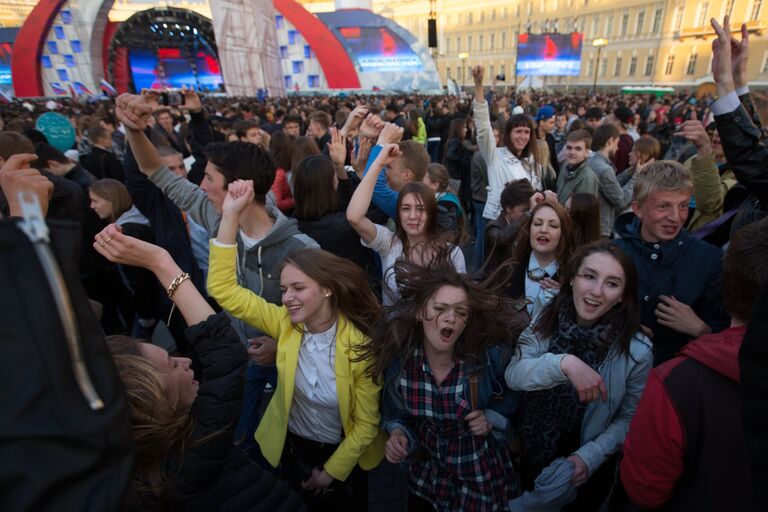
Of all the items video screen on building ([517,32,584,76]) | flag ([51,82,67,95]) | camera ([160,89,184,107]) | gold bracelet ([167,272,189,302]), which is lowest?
gold bracelet ([167,272,189,302])

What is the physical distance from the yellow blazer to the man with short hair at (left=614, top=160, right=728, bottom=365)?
1.55 meters

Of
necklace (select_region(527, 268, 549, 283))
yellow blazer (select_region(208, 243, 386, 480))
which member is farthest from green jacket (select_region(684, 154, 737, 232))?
yellow blazer (select_region(208, 243, 386, 480))

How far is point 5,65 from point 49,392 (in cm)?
4042

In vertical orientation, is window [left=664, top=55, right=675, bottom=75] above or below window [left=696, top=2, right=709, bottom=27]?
below

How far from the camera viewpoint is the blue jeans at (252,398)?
252 centimetres

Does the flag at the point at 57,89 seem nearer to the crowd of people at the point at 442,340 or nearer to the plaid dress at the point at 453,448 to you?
the crowd of people at the point at 442,340

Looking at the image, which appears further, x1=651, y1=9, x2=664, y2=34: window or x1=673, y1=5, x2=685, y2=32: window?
x1=651, y1=9, x2=664, y2=34: window

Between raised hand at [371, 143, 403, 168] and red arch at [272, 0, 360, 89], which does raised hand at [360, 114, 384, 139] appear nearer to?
raised hand at [371, 143, 403, 168]

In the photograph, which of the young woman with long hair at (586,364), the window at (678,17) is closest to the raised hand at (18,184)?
the young woman with long hair at (586,364)

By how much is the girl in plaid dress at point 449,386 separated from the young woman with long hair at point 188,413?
672 mm

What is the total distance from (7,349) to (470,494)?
196 centimetres

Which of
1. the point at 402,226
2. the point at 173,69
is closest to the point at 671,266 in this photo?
the point at 402,226

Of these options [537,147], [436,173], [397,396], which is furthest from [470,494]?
[537,147]

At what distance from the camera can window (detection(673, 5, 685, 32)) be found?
134ft
